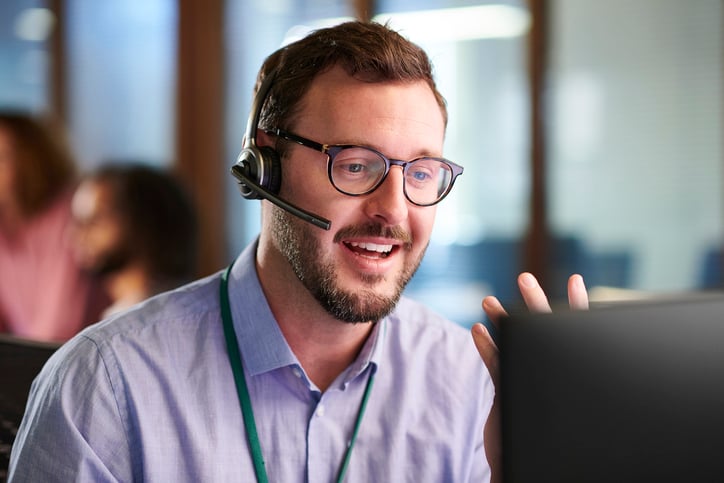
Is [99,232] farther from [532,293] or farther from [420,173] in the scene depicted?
[532,293]

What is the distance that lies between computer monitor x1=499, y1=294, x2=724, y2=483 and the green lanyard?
646mm

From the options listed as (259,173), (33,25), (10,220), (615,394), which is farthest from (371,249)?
(33,25)

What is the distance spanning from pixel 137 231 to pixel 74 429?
174 cm

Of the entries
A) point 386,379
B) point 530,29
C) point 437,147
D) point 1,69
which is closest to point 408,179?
point 437,147

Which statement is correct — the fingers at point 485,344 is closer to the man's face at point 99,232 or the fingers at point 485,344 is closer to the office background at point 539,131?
the man's face at point 99,232

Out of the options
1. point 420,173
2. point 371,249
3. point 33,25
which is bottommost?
point 371,249

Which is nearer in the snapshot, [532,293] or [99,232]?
[532,293]

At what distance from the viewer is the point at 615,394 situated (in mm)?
625

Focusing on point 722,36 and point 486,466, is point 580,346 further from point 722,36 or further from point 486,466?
point 722,36

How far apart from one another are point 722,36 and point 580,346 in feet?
10.9

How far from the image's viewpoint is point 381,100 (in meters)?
1.25

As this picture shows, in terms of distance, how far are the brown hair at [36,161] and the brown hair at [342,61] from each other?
2.36 meters

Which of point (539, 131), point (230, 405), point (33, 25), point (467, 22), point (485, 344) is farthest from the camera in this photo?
point (33, 25)

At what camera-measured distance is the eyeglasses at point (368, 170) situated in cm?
123
